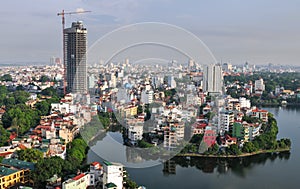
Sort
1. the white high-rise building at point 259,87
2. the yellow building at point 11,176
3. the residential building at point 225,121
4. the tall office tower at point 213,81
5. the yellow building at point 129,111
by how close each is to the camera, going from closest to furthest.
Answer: the yellow building at point 11,176 < the yellow building at point 129,111 < the residential building at point 225,121 < the tall office tower at point 213,81 < the white high-rise building at point 259,87

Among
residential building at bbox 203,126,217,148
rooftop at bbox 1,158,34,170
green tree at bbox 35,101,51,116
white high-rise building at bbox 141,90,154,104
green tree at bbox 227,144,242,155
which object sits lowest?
green tree at bbox 227,144,242,155

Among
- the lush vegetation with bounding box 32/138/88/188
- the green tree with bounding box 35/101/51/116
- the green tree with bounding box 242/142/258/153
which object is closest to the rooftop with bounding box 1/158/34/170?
the lush vegetation with bounding box 32/138/88/188

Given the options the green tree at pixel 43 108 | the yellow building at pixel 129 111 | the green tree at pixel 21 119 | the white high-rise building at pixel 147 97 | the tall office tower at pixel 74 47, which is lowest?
the green tree at pixel 21 119

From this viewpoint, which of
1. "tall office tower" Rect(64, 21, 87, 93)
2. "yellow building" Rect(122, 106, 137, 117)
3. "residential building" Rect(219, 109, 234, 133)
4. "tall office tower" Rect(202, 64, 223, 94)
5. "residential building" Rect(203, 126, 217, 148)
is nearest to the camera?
"yellow building" Rect(122, 106, 137, 117)

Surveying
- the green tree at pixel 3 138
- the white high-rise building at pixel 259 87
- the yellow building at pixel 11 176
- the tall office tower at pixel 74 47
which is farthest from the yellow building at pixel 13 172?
the white high-rise building at pixel 259 87

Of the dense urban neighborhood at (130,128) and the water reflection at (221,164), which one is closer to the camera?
the dense urban neighborhood at (130,128)

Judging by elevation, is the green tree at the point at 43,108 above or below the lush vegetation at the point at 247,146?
above

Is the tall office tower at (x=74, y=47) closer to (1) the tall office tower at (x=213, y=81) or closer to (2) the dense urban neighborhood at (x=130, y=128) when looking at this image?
(2) the dense urban neighborhood at (x=130, y=128)

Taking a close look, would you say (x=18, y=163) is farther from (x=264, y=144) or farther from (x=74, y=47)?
(x=74, y=47)

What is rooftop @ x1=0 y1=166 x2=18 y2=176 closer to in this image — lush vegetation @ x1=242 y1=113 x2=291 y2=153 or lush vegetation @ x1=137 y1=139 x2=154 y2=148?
lush vegetation @ x1=137 y1=139 x2=154 y2=148

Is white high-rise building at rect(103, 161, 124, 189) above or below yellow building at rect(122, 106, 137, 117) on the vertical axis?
below
